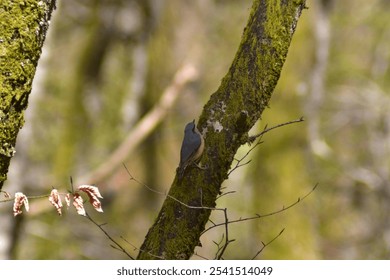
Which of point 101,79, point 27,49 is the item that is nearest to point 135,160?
point 101,79

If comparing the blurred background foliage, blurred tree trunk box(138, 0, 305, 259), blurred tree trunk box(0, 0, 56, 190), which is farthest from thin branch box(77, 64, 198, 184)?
blurred tree trunk box(0, 0, 56, 190)

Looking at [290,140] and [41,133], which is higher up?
[41,133]

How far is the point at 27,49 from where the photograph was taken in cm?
172

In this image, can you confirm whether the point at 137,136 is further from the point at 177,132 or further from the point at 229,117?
the point at 229,117

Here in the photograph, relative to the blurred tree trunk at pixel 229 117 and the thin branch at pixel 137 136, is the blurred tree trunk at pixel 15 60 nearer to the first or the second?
the blurred tree trunk at pixel 229 117

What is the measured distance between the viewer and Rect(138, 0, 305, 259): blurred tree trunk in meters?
1.91

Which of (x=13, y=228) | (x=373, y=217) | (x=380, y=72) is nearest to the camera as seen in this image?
(x=13, y=228)

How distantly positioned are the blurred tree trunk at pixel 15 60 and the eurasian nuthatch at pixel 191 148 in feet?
1.59

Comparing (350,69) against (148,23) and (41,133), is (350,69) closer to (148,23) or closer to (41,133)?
(148,23)

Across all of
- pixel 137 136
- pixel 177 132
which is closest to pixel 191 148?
pixel 137 136

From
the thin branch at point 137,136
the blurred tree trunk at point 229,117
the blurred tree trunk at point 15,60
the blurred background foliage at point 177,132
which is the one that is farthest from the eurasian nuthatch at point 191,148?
the thin branch at point 137,136

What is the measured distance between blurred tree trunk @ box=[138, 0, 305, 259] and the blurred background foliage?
2146 mm

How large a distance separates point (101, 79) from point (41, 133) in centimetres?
261

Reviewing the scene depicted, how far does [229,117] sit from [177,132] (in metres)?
5.46
